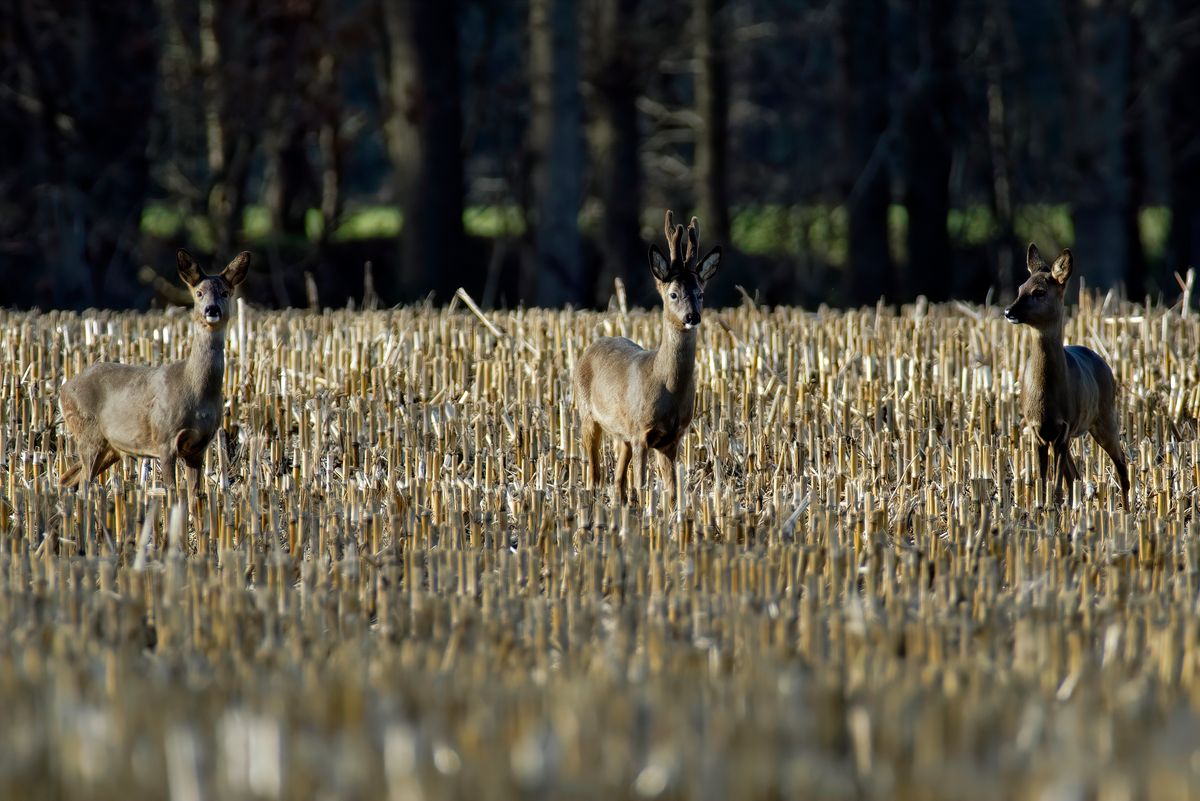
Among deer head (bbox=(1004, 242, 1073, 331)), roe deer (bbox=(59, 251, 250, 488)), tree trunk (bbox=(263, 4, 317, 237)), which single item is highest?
tree trunk (bbox=(263, 4, 317, 237))

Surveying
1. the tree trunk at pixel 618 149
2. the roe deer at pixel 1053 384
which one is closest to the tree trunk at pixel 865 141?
the tree trunk at pixel 618 149

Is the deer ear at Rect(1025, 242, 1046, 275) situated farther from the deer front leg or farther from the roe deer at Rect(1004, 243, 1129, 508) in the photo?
the deer front leg

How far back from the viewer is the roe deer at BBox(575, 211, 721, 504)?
9.16 metres

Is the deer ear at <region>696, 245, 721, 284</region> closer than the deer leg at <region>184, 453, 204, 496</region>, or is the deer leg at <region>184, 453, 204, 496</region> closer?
the deer leg at <region>184, 453, 204, 496</region>

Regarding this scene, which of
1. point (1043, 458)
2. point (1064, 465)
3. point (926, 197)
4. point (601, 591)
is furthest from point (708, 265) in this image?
point (926, 197)

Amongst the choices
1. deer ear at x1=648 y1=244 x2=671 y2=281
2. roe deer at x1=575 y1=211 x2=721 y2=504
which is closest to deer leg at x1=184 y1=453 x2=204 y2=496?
roe deer at x1=575 y1=211 x2=721 y2=504

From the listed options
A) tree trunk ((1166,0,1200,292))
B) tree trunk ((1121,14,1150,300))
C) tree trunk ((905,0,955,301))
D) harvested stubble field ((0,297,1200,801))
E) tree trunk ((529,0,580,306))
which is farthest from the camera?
tree trunk ((1166,0,1200,292))

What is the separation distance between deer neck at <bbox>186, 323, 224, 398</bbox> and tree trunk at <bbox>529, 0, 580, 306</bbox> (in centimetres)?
1582

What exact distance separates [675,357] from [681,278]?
1.34 ft

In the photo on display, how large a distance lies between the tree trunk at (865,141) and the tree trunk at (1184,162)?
561 centimetres

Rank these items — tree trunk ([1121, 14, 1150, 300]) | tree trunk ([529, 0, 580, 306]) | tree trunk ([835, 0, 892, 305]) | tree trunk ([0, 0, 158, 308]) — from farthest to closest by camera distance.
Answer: tree trunk ([1121, 14, 1150, 300]) < tree trunk ([835, 0, 892, 305]) < tree trunk ([529, 0, 580, 306]) < tree trunk ([0, 0, 158, 308])

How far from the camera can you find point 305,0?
97.3 feet

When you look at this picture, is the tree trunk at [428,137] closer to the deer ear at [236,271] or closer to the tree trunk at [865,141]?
the tree trunk at [865,141]

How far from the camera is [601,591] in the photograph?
6.86m
